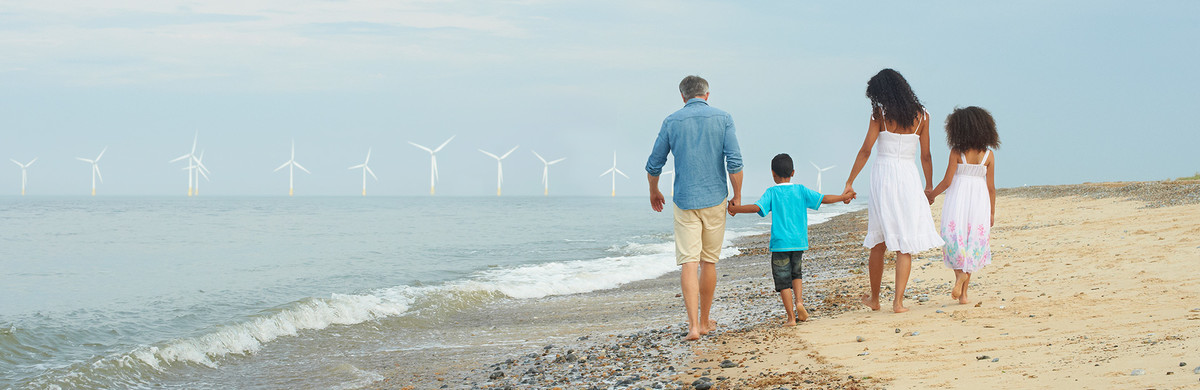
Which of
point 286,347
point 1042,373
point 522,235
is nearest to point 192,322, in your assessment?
point 286,347

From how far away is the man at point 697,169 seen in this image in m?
5.50

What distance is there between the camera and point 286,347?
8.34 meters

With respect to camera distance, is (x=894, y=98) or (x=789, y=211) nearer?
(x=894, y=98)

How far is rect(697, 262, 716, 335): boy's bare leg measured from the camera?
5.82 meters

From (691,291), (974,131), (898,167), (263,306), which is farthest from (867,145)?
(263,306)

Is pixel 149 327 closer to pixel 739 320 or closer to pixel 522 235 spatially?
pixel 739 320

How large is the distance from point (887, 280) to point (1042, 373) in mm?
5007

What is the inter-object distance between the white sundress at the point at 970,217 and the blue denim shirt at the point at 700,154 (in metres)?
1.91

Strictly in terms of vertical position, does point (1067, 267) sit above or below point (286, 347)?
above

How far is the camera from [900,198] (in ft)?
18.6

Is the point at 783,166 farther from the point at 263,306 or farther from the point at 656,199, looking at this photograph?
the point at 263,306

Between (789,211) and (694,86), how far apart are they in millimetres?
1158

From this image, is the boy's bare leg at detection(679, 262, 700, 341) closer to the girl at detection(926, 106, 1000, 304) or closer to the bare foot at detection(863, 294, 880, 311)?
the bare foot at detection(863, 294, 880, 311)

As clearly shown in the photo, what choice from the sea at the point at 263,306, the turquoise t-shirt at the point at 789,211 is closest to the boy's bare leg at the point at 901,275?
the turquoise t-shirt at the point at 789,211
